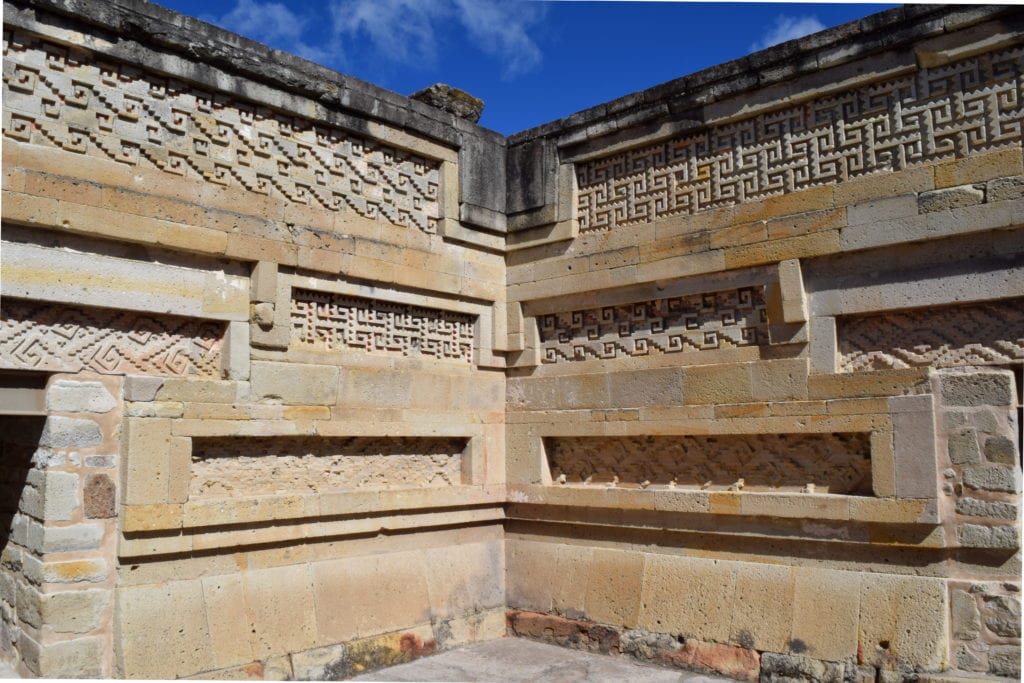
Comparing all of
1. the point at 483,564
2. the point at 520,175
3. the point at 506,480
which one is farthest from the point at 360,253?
the point at 483,564

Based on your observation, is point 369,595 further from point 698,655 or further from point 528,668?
point 698,655

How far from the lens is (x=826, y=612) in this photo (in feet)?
15.7

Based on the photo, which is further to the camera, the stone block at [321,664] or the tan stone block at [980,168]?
the stone block at [321,664]

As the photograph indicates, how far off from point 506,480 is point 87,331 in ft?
9.95

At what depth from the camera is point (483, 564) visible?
6.17m

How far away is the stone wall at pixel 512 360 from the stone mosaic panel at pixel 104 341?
0.06 ft

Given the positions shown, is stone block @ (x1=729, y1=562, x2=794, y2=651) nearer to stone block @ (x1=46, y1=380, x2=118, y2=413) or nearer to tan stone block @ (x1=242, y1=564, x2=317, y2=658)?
tan stone block @ (x1=242, y1=564, x2=317, y2=658)

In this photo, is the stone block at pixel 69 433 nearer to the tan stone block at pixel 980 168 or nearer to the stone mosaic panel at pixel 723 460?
the stone mosaic panel at pixel 723 460

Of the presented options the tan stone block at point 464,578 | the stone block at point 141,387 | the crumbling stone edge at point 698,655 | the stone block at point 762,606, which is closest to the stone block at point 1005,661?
the crumbling stone edge at point 698,655

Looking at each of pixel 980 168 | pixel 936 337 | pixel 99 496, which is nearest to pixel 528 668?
pixel 99 496

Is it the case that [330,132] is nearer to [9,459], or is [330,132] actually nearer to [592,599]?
[9,459]

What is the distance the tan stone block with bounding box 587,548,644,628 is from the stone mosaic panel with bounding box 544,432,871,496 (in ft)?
1.63

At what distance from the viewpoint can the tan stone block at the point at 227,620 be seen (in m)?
4.66

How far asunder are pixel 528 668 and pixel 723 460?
5.80ft
